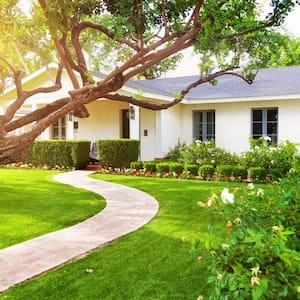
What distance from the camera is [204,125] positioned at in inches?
692

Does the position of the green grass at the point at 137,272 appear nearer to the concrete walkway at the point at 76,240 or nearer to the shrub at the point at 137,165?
the concrete walkway at the point at 76,240

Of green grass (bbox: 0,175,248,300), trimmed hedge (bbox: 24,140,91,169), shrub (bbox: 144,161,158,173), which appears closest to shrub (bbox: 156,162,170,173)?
shrub (bbox: 144,161,158,173)

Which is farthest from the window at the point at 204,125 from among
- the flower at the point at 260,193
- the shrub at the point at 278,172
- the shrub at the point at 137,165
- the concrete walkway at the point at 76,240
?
the flower at the point at 260,193

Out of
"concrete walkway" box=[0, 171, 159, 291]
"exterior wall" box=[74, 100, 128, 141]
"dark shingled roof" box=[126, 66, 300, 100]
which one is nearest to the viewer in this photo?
"concrete walkway" box=[0, 171, 159, 291]

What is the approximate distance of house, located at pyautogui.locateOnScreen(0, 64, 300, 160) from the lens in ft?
51.7

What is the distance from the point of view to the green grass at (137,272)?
3967 mm

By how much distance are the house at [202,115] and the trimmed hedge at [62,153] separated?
4.77 feet

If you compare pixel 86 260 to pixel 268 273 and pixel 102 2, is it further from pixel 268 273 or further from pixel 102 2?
pixel 102 2

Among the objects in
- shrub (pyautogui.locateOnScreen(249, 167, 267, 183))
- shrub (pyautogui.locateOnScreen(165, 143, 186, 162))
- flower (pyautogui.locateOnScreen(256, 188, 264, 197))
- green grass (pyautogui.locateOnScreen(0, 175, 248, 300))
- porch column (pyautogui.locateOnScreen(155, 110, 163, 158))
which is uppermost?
porch column (pyautogui.locateOnScreen(155, 110, 163, 158))

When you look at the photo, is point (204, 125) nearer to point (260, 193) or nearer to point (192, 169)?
point (192, 169)

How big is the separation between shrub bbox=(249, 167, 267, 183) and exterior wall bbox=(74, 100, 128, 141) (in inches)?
323

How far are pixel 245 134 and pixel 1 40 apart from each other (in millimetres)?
10394

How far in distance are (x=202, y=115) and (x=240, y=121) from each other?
6.15ft

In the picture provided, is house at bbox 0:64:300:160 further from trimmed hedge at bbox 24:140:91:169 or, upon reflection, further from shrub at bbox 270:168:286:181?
shrub at bbox 270:168:286:181
